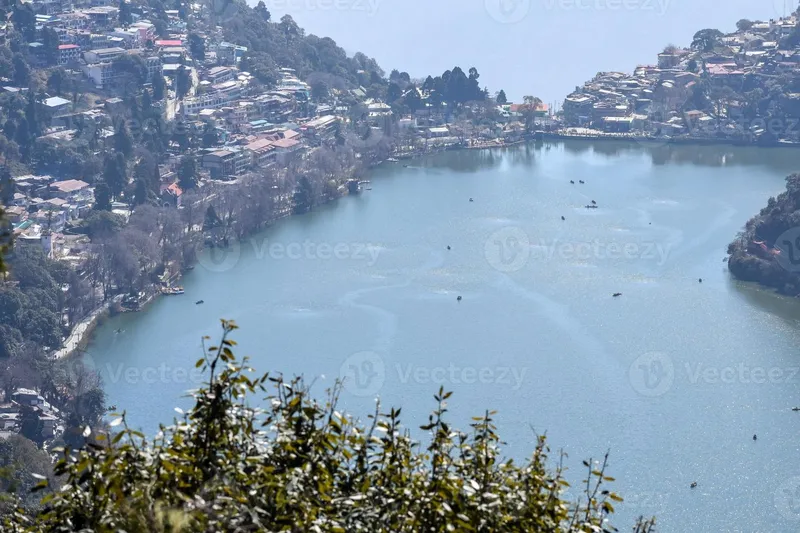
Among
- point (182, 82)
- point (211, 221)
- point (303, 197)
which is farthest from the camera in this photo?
point (182, 82)

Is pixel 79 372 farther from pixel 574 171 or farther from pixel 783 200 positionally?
pixel 574 171

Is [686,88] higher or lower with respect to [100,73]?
lower

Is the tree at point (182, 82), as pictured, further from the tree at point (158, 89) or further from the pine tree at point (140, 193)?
the pine tree at point (140, 193)

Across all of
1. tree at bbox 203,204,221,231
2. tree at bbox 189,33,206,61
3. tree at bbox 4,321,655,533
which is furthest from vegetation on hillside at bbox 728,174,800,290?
tree at bbox 4,321,655,533

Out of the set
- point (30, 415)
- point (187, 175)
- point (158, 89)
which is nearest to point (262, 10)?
point (158, 89)

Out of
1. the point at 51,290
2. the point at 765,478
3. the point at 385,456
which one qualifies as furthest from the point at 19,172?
the point at 385,456

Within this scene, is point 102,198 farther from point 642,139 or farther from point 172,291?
point 642,139

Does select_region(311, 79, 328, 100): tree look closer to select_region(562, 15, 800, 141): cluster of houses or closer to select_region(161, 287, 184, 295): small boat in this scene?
select_region(562, 15, 800, 141): cluster of houses
